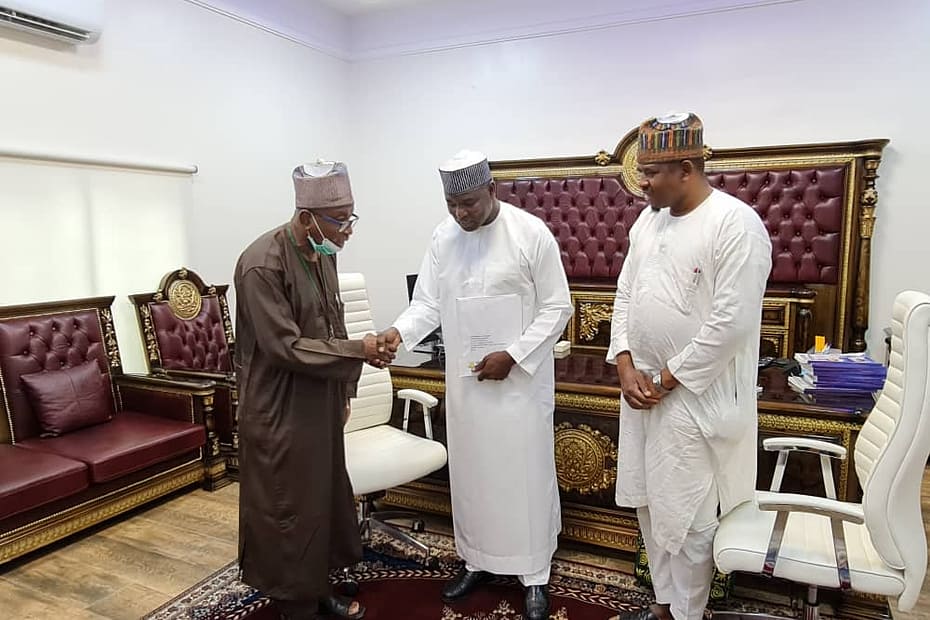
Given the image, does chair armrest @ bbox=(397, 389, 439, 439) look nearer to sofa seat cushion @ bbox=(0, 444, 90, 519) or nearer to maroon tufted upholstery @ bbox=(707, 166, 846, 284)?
sofa seat cushion @ bbox=(0, 444, 90, 519)

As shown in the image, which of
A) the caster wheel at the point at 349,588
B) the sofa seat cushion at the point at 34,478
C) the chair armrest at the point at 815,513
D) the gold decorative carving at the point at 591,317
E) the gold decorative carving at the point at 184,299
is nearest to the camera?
the chair armrest at the point at 815,513

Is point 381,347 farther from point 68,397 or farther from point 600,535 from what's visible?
point 68,397

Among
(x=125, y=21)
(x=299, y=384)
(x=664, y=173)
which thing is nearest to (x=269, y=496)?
(x=299, y=384)

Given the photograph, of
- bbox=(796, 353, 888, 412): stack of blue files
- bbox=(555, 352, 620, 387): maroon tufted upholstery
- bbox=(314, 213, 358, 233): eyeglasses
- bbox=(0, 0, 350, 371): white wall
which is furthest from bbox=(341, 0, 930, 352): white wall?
bbox=(314, 213, 358, 233): eyeglasses

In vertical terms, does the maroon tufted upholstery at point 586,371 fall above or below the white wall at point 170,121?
below

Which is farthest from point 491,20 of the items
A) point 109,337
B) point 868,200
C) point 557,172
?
point 109,337

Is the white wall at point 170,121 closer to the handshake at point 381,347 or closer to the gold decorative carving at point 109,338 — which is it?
the gold decorative carving at point 109,338

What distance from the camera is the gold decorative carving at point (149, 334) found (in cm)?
392

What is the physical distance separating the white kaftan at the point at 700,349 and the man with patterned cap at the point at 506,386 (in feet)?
1.26

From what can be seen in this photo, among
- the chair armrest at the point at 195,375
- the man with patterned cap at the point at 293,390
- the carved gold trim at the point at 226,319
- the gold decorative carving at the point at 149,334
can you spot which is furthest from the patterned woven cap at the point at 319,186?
the carved gold trim at the point at 226,319

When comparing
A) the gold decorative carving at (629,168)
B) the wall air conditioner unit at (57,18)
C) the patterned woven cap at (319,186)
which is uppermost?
the wall air conditioner unit at (57,18)

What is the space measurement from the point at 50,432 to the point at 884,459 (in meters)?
3.49

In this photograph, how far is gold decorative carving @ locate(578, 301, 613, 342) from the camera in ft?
15.9

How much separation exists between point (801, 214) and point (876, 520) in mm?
3162
